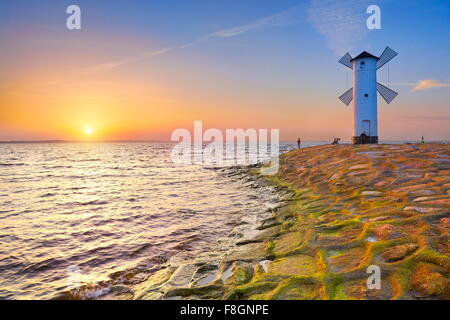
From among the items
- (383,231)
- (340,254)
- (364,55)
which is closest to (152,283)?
(340,254)

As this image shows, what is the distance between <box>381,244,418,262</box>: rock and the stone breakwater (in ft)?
0.04

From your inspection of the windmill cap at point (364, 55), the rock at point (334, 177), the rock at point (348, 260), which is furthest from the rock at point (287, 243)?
the windmill cap at point (364, 55)

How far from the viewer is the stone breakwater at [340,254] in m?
3.07

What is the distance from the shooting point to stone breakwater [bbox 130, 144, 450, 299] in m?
3.07

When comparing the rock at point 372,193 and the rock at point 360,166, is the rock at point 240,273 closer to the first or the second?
the rock at point 372,193

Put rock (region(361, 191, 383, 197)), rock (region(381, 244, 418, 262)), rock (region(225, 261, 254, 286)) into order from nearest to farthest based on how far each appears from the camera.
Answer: rock (region(381, 244, 418, 262)) < rock (region(225, 261, 254, 286)) < rock (region(361, 191, 383, 197))

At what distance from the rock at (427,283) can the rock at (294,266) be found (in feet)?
3.83

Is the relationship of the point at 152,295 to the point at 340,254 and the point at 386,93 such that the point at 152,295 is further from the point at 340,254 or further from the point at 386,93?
the point at 386,93

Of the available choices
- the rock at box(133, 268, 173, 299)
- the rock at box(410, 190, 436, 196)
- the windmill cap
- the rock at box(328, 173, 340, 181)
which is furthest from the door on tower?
the rock at box(133, 268, 173, 299)

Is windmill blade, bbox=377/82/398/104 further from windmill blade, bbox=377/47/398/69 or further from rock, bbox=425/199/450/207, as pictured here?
rock, bbox=425/199/450/207

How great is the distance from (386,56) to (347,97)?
5543mm

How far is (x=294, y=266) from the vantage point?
3953 mm
